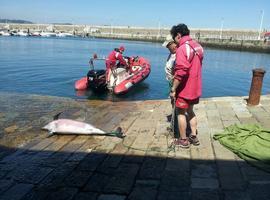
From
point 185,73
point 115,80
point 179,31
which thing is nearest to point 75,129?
point 185,73

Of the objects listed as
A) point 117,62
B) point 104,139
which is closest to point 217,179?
point 104,139

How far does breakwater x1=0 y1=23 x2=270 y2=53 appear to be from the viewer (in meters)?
61.8

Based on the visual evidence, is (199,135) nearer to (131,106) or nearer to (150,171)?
(150,171)

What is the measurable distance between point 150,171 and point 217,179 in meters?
0.88

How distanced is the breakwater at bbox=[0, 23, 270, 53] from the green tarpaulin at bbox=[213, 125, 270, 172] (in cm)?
5396

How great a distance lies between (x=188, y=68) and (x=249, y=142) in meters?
1.57

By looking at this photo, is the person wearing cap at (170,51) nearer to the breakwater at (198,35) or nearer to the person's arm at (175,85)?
the person's arm at (175,85)

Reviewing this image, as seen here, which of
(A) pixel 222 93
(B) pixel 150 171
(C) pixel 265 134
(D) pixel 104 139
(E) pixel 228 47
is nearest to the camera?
(B) pixel 150 171

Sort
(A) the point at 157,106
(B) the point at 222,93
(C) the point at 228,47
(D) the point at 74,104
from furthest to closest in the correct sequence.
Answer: (C) the point at 228,47, (B) the point at 222,93, (D) the point at 74,104, (A) the point at 157,106

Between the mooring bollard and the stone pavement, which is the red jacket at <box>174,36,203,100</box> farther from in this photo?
the mooring bollard

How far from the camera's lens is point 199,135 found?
6.12m

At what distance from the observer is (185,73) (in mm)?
4988

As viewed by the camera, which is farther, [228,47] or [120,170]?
[228,47]

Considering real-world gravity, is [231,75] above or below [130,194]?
below
